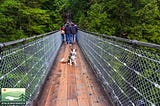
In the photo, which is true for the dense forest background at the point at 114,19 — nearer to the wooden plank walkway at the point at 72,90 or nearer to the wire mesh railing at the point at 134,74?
the wooden plank walkway at the point at 72,90

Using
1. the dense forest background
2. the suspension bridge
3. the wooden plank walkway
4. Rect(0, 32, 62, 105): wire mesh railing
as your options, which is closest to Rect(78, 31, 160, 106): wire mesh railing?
the suspension bridge

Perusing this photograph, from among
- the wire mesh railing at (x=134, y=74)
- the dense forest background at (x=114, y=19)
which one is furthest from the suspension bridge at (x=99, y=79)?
the dense forest background at (x=114, y=19)

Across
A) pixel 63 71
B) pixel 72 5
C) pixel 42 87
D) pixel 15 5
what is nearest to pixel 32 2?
pixel 15 5

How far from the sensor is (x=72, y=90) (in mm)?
5070

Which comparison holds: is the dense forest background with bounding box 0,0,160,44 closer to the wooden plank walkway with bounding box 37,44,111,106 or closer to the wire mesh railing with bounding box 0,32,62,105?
the wooden plank walkway with bounding box 37,44,111,106

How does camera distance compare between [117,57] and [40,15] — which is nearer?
[117,57]

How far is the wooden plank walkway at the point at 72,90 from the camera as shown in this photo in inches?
170

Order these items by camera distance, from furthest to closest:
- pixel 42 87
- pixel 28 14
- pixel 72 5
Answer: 1. pixel 72 5
2. pixel 28 14
3. pixel 42 87

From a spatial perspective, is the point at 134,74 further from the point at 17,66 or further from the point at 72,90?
the point at 72,90

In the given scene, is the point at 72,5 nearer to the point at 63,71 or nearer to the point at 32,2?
the point at 32,2

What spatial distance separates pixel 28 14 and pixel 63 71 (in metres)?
15.3

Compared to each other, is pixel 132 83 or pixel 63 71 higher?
pixel 132 83

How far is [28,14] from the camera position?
21.8m

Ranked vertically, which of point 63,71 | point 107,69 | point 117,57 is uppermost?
point 117,57
